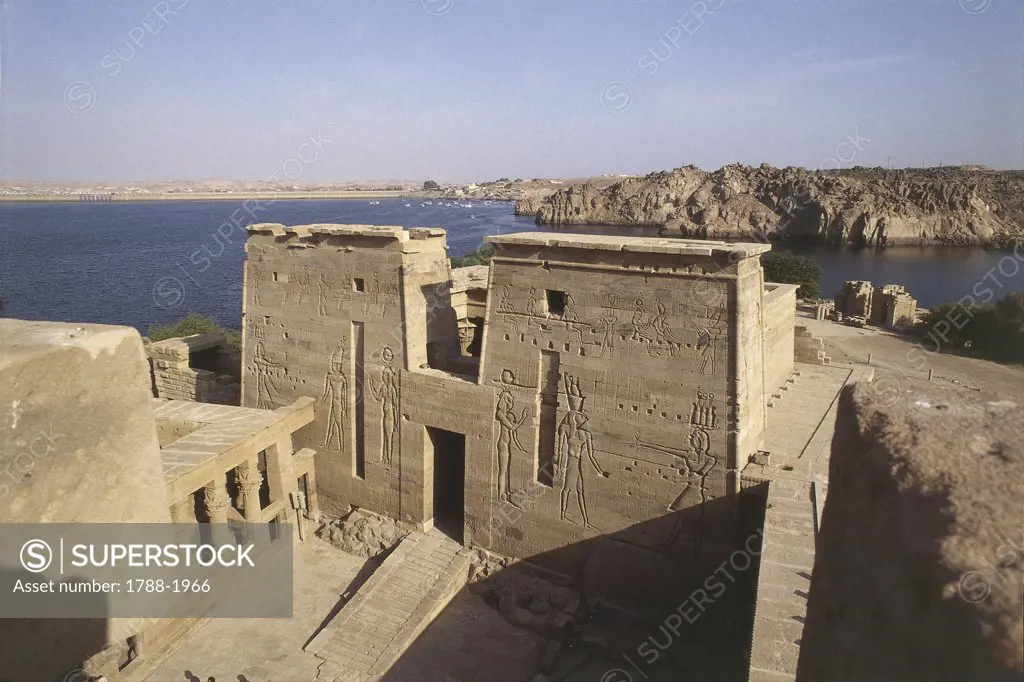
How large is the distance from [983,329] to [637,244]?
2308 cm

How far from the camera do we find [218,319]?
42.6m

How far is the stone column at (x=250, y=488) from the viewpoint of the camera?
1265 cm

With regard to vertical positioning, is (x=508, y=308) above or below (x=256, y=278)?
below

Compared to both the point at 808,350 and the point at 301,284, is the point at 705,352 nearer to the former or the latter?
the point at 301,284

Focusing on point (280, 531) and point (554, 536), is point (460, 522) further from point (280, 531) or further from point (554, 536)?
point (280, 531)

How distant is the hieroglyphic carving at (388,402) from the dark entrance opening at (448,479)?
90cm

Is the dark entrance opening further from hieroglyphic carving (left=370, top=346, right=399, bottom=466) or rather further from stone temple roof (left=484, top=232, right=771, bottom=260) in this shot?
stone temple roof (left=484, top=232, right=771, bottom=260)

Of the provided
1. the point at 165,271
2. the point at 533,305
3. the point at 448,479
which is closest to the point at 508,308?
the point at 533,305

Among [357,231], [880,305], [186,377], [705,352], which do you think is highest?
[357,231]

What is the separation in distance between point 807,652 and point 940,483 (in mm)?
669

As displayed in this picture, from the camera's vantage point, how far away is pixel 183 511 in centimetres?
1156

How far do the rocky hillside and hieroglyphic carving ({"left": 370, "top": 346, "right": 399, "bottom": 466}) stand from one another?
72.4 meters

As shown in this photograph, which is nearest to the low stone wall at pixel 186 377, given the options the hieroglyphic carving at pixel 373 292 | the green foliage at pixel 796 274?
the hieroglyphic carving at pixel 373 292

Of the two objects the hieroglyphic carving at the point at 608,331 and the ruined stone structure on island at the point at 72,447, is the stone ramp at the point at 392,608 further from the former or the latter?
the ruined stone structure on island at the point at 72,447
